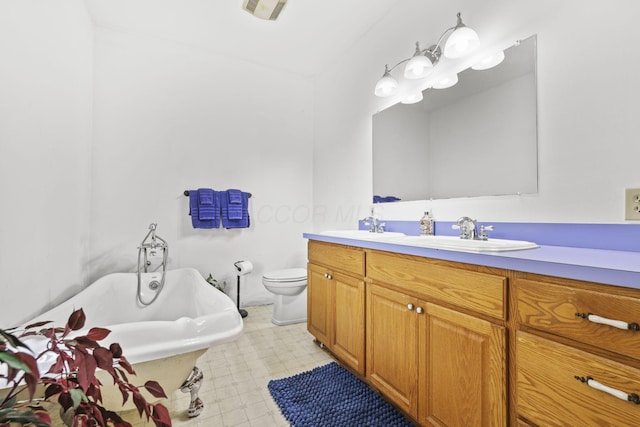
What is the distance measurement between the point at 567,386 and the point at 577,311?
21 centimetres

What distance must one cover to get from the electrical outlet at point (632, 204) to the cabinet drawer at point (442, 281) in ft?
1.98

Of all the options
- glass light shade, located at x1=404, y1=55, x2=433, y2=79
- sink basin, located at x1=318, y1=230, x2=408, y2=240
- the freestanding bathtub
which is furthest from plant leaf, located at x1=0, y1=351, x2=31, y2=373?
glass light shade, located at x1=404, y1=55, x2=433, y2=79

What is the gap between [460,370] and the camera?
41.7 inches

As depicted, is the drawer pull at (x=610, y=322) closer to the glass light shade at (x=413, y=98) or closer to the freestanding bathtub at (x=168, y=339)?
the freestanding bathtub at (x=168, y=339)

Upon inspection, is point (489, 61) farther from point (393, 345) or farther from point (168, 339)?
point (168, 339)

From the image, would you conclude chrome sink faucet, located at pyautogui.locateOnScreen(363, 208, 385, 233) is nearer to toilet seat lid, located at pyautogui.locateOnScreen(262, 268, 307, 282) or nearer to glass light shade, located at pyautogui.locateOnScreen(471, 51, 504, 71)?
toilet seat lid, located at pyautogui.locateOnScreen(262, 268, 307, 282)

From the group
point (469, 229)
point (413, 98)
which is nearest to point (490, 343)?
point (469, 229)

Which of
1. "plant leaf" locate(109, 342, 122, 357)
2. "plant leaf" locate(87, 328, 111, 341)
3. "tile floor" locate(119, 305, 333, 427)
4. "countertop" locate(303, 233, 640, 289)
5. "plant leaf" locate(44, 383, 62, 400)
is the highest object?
A: "countertop" locate(303, 233, 640, 289)

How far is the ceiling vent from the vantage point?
216cm

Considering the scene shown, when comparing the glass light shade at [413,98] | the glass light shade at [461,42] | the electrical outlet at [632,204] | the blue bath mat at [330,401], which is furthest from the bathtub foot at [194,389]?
the glass light shade at [461,42]

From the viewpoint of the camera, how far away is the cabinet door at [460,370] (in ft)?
3.11

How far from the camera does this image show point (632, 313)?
2.22ft

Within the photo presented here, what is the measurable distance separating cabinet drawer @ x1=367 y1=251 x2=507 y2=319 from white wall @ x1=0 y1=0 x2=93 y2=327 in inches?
64.8

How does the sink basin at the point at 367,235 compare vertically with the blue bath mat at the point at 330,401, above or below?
above
